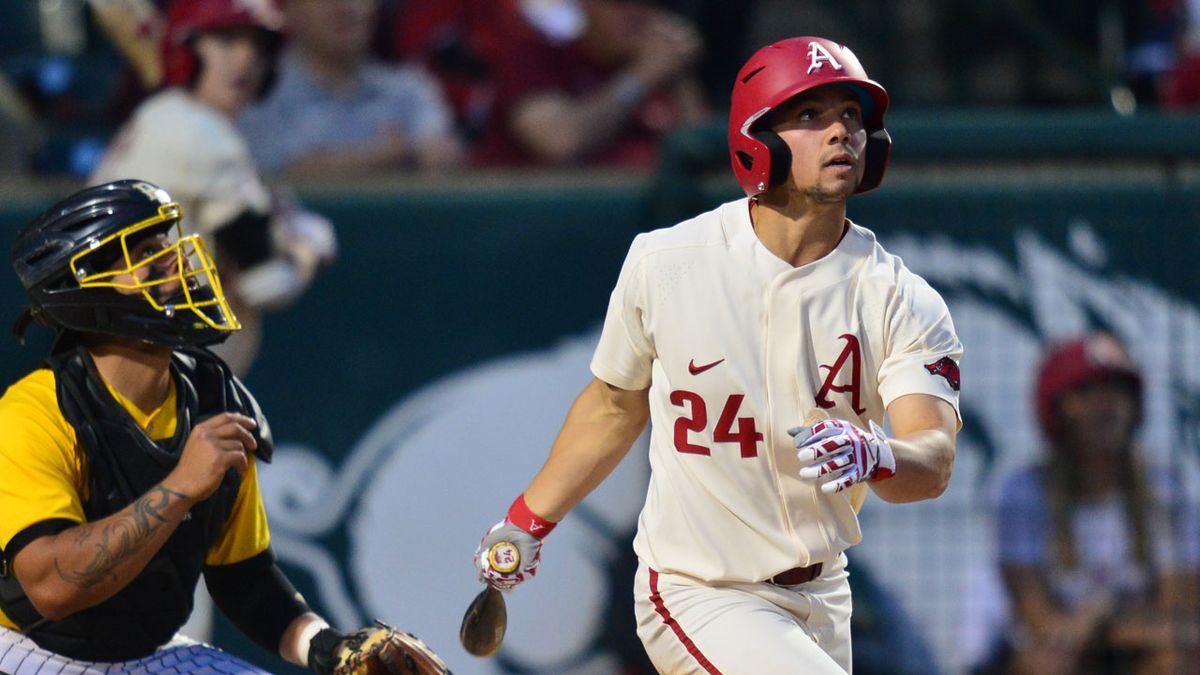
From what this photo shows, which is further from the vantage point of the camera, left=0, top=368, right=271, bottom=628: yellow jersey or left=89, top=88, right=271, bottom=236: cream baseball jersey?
left=89, top=88, right=271, bottom=236: cream baseball jersey

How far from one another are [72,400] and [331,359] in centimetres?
267

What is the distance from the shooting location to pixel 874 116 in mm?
3568

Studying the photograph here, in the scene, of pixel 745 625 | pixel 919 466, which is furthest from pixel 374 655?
pixel 919 466

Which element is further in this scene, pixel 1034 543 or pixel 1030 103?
pixel 1030 103

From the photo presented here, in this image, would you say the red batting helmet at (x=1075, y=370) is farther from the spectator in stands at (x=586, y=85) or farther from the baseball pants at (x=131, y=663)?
the baseball pants at (x=131, y=663)

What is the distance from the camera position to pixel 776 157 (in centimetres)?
348

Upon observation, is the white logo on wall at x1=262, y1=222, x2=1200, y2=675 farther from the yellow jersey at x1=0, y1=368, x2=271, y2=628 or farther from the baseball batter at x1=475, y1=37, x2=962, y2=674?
the yellow jersey at x1=0, y1=368, x2=271, y2=628

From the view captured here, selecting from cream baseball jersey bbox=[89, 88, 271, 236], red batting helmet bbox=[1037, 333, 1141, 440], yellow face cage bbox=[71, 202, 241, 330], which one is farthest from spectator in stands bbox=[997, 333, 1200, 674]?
yellow face cage bbox=[71, 202, 241, 330]

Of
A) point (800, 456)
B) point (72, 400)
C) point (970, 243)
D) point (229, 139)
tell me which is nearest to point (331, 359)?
point (229, 139)

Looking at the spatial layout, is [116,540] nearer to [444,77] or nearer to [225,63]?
[225,63]

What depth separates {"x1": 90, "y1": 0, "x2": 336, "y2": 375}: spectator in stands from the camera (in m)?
5.77

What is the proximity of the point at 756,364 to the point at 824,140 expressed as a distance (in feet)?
1.52

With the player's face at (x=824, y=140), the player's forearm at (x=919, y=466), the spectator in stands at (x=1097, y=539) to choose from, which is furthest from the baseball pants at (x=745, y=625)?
the spectator in stands at (x=1097, y=539)

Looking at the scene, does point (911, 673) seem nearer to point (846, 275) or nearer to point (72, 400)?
point (846, 275)
